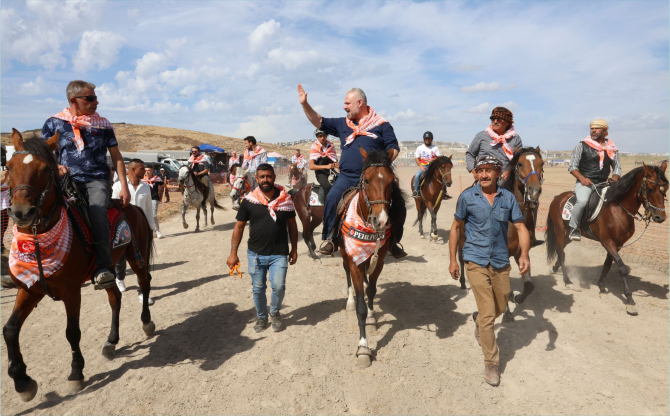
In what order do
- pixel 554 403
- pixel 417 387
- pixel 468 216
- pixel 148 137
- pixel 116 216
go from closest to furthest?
pixel 554 403 → pixel 417 387 → pixel 468 216 → pixel 116 216 → pixel 148 137

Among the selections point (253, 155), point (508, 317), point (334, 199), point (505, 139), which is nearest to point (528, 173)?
point (505, 139)

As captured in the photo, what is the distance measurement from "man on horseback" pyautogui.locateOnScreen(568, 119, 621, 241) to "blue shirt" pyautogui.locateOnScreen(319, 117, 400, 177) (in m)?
3.96

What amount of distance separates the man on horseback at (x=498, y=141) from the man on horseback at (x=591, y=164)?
4.83 feet

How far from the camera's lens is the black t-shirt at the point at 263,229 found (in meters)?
5.23

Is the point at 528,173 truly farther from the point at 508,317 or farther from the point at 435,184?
the point at 435,184

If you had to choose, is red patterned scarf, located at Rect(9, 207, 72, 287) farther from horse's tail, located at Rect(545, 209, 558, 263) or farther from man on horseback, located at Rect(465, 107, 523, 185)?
horse's tail, located at Rect(545, 209, 558, 263)

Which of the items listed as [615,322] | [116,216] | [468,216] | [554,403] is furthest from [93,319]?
[615,322]

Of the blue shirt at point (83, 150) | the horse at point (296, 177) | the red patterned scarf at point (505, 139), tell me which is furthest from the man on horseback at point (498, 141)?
the horse at point (296, 177)

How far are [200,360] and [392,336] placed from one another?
2.59m

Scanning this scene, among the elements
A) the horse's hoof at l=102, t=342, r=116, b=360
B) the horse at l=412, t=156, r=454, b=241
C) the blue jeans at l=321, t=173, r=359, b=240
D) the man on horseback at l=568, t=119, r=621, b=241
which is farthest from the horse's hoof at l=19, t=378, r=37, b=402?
the horse at l=412, t=156, r=454, b=241

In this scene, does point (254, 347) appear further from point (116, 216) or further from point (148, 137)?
point (148, 137)

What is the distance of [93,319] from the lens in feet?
19.4

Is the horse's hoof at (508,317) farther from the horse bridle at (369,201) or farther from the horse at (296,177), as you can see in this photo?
the horse at (296,177)

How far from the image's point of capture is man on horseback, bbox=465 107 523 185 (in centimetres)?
632
